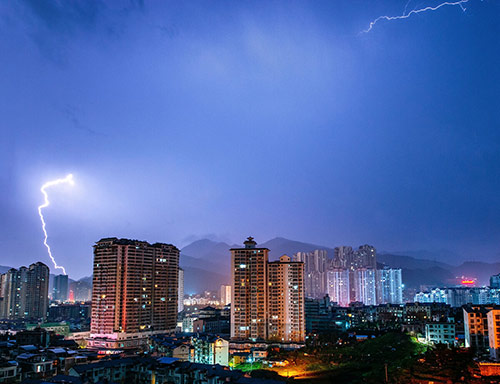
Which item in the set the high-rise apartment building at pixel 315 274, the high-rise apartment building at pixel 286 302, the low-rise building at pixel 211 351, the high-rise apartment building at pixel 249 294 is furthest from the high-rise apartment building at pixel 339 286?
the low-rise building at pixel 211 351

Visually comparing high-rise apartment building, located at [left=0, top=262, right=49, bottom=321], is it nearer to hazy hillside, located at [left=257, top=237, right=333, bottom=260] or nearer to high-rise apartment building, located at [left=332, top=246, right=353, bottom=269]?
high-rise apartment building, located at [left=332, top=246, right=353, bottom=269]

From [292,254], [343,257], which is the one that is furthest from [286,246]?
[343,257]

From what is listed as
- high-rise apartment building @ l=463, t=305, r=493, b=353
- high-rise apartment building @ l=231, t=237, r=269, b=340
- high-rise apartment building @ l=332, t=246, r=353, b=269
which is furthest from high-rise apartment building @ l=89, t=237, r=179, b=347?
high-rise apartment building @ l=332, t=246, r=353, b=269

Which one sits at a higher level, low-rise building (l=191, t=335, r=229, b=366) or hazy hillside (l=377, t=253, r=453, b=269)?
hazy hillside (l=377, t=253, r=453, b=269)

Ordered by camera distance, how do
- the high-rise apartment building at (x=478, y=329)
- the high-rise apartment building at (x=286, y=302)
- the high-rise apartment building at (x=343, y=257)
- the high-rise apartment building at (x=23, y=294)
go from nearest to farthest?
the high-rise apartment building at (x=478, y=329) → the high-rise apartment building at (x=286, y=302) → the high-rise apartment building at (x=23, y=294) → the high-rise apartment building at (x=343, y=257)

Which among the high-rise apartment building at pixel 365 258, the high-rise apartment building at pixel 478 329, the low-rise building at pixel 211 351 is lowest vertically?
the low-rise building at pixel 211 351

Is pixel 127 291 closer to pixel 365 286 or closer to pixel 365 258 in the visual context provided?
pixel 365 286

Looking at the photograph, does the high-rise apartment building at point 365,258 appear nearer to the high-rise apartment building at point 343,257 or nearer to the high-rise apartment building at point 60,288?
the high-rise apartment building at point 343,257
